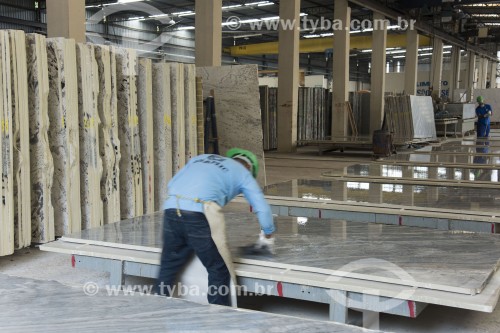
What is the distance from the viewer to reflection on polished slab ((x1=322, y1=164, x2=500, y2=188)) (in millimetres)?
5996

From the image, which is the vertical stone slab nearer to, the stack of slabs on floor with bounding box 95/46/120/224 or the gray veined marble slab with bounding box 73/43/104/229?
the stack of slabs on floor with bounding box 95/46/120/224

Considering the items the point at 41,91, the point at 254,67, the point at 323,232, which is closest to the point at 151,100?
the point at 41,91

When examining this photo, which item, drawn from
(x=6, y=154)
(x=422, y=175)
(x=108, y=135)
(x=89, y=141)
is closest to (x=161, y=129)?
(x=108, y=135)

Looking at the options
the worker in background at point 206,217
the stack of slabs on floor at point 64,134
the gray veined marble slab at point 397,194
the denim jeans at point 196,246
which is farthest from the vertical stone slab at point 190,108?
the denim jeans at point 196,246

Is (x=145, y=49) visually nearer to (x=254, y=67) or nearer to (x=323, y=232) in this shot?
(x=254, y=67)

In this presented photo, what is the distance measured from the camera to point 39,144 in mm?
4957

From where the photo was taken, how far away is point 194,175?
10.4ft

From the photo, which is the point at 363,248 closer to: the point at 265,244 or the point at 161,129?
the point at 265,244

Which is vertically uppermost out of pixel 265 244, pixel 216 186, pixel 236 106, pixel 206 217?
pixel 236 106

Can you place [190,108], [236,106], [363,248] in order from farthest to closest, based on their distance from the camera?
[236,106] → [190,108] → [363,248]

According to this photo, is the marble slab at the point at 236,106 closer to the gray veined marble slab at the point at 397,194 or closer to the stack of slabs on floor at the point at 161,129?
the stack of slabs on floor at the point at 161,129

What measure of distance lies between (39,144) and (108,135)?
0.76 m

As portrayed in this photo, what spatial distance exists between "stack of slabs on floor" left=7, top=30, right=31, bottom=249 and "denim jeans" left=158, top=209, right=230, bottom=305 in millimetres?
2181

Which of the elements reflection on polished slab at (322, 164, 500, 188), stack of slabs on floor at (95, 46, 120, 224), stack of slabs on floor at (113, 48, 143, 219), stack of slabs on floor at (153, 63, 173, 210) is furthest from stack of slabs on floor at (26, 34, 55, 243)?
reflection on polished slab at (322, 164, 500, 188)
